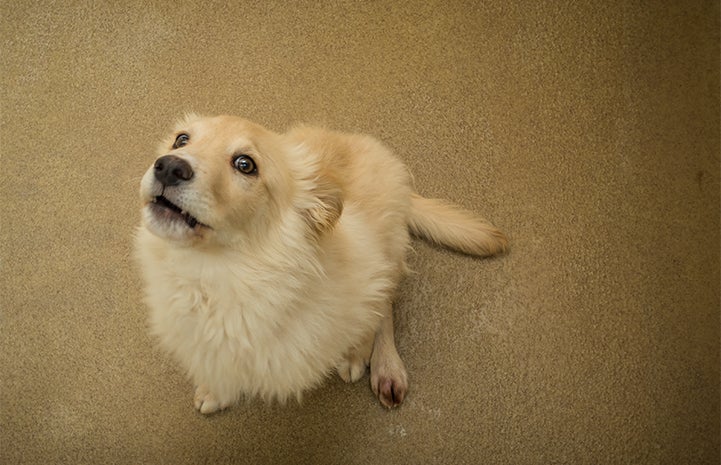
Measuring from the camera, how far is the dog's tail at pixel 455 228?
146 cm

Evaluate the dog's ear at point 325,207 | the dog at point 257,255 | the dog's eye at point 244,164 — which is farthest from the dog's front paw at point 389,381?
the dog's eye at point 244,164

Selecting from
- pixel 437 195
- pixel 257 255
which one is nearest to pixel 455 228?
pixel 437 195

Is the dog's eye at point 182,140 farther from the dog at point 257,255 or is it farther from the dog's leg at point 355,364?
the dog's leg at point 355,364

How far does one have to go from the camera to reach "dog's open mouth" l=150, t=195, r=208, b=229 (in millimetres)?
885

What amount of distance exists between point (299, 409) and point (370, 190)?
0.70m

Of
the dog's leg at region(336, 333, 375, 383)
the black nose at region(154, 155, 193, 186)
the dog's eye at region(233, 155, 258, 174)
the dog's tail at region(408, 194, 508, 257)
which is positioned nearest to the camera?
the black nose at region(154, 155, 193, 186)

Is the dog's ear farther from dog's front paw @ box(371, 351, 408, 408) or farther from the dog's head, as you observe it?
dog's front paw @ box(371, 351, 408, 408)

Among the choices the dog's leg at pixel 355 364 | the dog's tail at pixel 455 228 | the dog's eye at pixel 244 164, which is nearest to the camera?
the dog's eye at pixel 244 164

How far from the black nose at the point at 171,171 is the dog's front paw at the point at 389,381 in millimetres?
833

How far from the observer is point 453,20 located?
77.1 inches

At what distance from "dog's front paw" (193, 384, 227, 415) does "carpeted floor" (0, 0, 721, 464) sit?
0.04m

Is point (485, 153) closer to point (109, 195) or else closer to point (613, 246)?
point (613, 246)

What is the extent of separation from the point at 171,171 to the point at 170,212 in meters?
0.08

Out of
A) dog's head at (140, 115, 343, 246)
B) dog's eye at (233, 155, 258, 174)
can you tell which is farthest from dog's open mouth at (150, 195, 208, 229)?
dog's eye at (233, 155, 258, 174)
